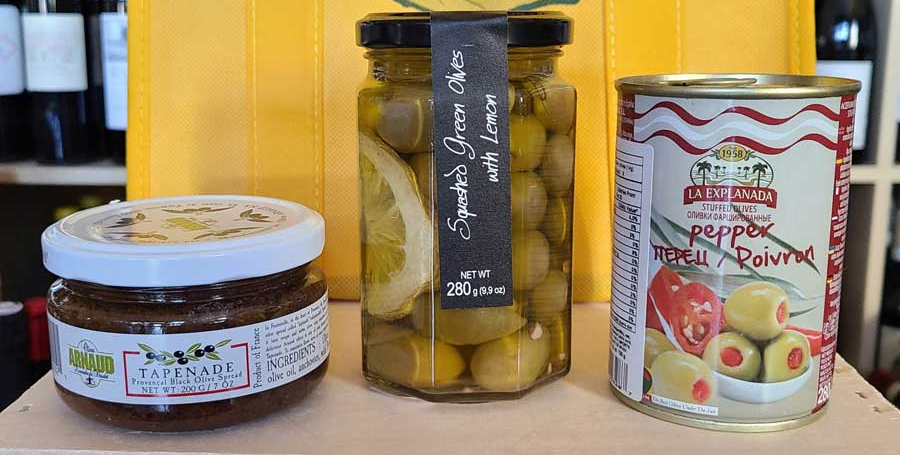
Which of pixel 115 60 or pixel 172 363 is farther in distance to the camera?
pixel 115 60

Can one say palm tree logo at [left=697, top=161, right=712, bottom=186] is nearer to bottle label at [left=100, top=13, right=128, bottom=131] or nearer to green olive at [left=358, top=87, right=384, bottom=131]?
green olive at [left=358, top=87, right=384, bottom=131]

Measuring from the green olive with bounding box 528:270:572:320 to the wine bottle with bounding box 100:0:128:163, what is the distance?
26.5 inches

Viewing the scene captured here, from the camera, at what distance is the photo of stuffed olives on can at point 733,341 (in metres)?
0.50

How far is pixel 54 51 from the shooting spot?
1056 millimetres

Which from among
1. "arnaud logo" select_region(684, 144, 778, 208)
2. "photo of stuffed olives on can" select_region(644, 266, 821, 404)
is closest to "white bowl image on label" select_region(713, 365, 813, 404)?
"photo of stuffed olives on can" select_region(644, 266, 821, 404)

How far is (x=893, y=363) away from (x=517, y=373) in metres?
0.68

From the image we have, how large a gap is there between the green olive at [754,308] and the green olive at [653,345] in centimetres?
4

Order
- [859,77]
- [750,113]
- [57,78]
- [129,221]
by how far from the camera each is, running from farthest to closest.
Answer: [57,78] < [859,77] < [129,221] < [750,113]

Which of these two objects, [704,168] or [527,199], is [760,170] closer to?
[704,168]

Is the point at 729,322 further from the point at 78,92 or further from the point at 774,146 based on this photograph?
the point at 78,92

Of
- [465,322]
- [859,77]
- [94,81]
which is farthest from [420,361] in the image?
[94,81]

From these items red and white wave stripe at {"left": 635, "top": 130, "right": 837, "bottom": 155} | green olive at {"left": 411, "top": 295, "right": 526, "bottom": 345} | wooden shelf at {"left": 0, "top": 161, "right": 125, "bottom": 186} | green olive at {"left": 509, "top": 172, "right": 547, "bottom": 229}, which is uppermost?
red and white wave stripe at {"left": 635, "top": 130, "right": 837, "bottom": 155}

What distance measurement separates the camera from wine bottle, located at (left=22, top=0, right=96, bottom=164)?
1.05 metres

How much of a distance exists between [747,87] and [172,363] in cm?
37
